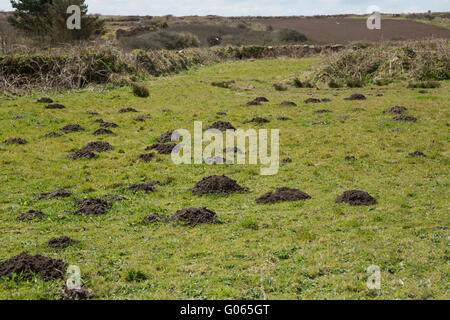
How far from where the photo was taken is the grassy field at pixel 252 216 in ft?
25.0

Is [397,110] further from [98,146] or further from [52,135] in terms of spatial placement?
[52,135]

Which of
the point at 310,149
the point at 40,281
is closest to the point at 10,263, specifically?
the point at 40,281

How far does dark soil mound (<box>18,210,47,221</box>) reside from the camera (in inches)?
437

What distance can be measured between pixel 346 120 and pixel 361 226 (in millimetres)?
13743

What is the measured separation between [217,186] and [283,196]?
2.17 meters

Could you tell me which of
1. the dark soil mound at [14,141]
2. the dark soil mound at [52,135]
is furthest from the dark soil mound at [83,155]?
the dark soil mound at [52,135]

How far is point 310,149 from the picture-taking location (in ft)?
58.9

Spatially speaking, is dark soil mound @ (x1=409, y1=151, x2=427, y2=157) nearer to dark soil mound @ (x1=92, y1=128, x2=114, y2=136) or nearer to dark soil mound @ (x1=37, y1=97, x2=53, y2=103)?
dark soil mound @ (x1=92, y1=128, x2=114, y2=136)

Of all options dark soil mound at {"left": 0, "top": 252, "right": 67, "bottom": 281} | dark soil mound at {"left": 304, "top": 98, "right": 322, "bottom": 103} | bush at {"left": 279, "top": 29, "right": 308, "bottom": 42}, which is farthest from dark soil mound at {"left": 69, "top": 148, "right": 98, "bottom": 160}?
bush at {"left": 279, "top": 29, "right": 308, "bottom": 42}

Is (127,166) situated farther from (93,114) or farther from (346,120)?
(346,120)

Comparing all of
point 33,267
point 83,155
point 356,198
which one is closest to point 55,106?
point 83,155

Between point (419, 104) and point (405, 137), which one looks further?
point (419, 104)

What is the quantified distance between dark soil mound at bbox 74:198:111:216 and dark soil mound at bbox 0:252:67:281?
345cm

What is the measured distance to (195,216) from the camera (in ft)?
36.2
